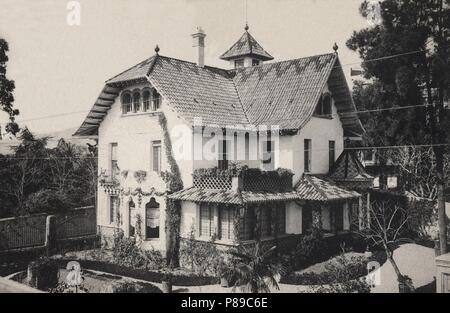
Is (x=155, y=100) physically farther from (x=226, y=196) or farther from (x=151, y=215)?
(x=226, y=196)

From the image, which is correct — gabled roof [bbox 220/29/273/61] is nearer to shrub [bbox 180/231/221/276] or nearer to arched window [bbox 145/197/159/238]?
arched window [bbox 145/197/159/238]

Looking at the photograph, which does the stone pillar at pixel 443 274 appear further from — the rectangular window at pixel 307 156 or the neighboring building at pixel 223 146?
the rectangular window at pixel 307 156

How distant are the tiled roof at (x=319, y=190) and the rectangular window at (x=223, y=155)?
383 cm

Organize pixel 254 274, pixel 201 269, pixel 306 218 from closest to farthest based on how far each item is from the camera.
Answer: pixel 254 274 < pixel 201 269 < pixel 306 218

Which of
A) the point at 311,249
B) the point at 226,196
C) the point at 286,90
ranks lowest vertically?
the point at 311,249

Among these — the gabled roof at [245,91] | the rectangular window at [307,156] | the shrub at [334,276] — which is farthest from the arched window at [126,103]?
the shrub at [334,276]

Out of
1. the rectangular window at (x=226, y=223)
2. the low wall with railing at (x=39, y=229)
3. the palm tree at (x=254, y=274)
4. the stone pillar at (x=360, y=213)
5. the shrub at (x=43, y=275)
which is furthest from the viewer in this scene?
the stone pillar at (x=360, y=213)

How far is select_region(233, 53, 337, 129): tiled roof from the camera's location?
2392 centimetres

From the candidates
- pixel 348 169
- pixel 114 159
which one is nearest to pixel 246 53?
pixel 348 169

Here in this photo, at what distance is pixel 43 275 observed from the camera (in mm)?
18391

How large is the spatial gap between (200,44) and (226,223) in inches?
449

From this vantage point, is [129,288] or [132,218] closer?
[129,288]

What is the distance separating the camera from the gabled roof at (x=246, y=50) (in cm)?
3176
